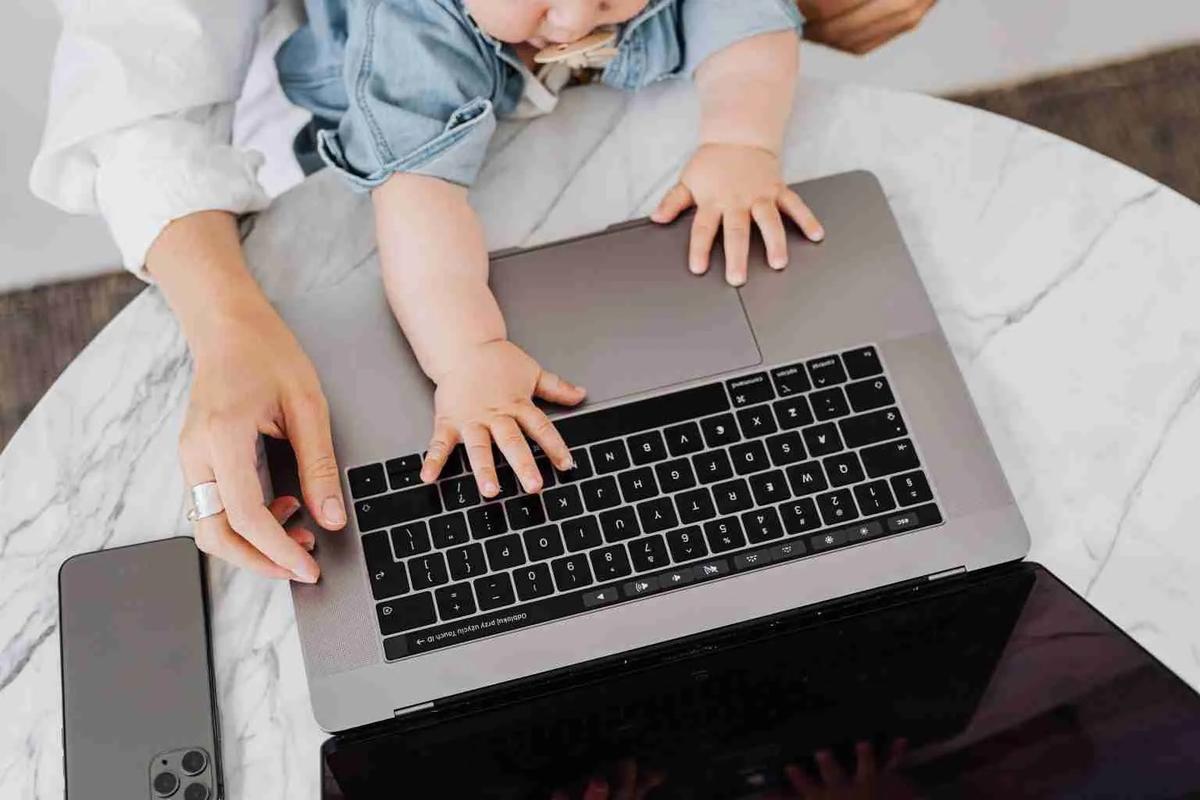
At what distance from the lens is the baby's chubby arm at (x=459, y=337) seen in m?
0.69

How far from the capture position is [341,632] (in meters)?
0.67

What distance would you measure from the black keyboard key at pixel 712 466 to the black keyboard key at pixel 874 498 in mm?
78

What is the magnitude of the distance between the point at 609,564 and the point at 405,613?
0.12m

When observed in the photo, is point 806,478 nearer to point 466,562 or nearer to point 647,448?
point 647,448

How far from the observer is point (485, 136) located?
0.77 m

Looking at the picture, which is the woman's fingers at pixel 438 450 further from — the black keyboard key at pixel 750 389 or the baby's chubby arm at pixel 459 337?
the black keyboard key at pixel 750 389

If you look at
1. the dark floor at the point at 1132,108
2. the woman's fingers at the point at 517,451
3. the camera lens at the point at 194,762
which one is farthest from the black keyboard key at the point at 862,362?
the dark floor at the point at 1132,108

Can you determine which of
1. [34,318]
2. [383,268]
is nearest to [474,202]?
[383,268]

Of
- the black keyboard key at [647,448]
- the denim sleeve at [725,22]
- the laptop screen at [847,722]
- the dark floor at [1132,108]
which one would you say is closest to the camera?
the laptop screen at [847,722]

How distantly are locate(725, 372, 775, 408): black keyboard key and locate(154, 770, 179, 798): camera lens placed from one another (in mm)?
390

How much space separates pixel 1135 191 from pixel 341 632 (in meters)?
0.60

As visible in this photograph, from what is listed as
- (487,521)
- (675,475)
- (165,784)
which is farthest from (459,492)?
(165,784)

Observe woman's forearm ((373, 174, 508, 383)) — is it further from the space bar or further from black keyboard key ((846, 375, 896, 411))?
black keyboard key ((846, 375, 896, 411))

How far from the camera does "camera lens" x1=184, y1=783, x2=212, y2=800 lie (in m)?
0.65
